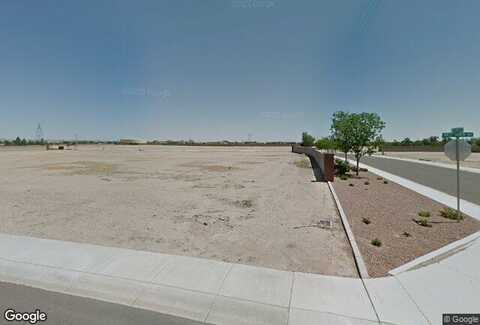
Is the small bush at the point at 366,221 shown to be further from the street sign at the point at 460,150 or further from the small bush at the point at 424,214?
the street sign at the point at 460,150

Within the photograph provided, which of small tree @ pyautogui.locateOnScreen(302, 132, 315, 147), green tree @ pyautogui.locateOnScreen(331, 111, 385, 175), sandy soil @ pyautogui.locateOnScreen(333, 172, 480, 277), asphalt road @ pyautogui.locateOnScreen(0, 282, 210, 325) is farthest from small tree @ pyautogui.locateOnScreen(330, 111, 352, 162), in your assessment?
small tree @ pyautogui.locateOnScreen(302, 132, 315, 147)

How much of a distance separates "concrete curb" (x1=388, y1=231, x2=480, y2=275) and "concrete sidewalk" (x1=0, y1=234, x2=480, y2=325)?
104mm

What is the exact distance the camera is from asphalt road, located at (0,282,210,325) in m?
2.82

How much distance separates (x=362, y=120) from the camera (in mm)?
15414

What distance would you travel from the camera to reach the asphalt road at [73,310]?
9.25ft

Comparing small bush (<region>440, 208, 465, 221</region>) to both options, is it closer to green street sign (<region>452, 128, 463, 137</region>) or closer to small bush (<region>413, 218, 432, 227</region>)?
small bush (<region>413, 218, 432, 227</region>)

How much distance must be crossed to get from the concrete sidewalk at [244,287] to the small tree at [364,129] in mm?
12004

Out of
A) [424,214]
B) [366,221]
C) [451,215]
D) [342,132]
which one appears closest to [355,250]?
[366,221]

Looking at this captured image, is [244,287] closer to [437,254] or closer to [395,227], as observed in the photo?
[437,254]

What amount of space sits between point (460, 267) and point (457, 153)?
406 cm

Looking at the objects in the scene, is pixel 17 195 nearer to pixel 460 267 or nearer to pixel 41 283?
pixel 41 283

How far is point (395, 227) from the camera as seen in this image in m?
6.08

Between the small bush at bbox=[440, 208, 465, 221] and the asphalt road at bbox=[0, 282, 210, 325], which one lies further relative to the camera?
the small bush at bbox=[440, 208, 465, 221]

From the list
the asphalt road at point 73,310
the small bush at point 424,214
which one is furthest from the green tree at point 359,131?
the asphalt road at point 73,310
